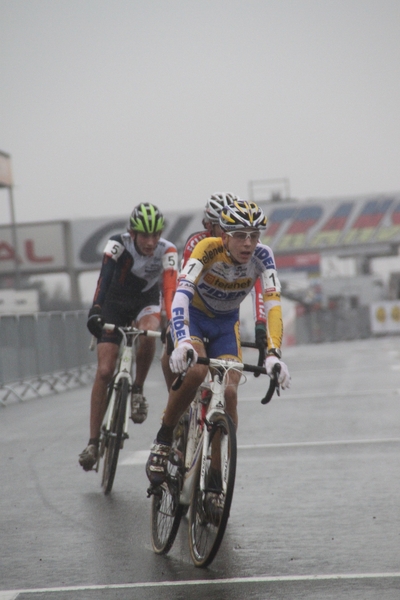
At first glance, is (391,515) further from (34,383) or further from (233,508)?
(34,383)

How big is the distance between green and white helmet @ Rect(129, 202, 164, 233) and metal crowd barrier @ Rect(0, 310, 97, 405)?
30.4 feet

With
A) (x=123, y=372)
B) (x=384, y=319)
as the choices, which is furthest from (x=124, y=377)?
(x=384, y=319)

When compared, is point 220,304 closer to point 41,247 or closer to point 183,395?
point 183,395

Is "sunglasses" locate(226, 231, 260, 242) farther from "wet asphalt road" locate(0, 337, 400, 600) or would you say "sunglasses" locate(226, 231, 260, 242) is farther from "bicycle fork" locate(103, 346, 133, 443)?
"bicycle fork" locate(103, 346, 133, 443)

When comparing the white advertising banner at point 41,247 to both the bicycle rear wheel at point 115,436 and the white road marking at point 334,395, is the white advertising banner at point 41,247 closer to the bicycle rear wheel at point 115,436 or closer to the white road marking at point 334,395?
the white road marking at point 334,395

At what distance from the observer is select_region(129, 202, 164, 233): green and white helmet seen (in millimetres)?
7825

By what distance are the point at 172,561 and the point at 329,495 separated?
6.44 ft

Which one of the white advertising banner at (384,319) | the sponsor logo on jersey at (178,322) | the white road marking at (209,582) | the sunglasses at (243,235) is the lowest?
the white advertising banner at (384,319)

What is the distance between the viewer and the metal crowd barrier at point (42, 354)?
1791 centimetres

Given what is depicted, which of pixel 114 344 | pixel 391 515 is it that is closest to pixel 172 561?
pixel 391 515

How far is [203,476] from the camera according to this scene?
17.5 feet

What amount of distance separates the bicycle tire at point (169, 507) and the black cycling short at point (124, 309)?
210 centimetres

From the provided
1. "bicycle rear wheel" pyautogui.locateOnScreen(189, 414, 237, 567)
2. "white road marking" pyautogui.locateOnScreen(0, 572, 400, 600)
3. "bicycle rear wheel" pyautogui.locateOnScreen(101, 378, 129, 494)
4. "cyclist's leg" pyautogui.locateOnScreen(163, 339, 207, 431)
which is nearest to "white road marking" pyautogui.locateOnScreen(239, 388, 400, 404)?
"bicycle rear wheel" pyautogui.locateOnScreen(101, 378, 129, 494)

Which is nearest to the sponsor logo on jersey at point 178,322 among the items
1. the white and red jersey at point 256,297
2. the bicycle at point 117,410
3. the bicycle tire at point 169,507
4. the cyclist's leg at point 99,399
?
the bicycle tire at point 169,507
